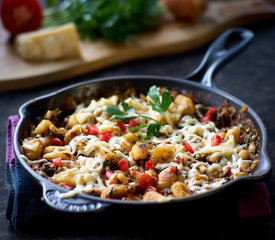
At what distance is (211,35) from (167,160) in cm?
329

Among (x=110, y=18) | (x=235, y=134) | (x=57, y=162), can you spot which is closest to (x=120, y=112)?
(x=57, y=162)

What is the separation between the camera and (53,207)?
2.34 metres

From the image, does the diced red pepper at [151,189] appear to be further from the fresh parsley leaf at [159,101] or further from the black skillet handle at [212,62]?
the black skillet handle at [212,62]

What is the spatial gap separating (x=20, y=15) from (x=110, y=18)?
1.21m

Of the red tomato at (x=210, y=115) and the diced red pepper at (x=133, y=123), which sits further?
the red tomato at (x=210, y=115)

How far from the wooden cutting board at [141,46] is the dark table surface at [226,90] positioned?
0.32ft

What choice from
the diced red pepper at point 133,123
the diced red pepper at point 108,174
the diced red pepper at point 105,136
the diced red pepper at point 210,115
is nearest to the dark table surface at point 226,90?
the diced red pepper at point 108,174

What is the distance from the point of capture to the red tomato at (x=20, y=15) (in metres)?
5.32

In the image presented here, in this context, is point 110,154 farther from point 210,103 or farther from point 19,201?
point 210,103

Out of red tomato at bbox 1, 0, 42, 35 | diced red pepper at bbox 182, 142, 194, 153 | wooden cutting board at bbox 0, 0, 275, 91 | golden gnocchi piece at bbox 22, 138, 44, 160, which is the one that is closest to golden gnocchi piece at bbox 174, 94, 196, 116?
diced red pepper at bbox 182, 142, 194, 153

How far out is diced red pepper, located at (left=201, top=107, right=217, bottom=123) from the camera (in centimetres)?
361

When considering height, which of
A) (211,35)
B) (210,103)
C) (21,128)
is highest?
(21,128)

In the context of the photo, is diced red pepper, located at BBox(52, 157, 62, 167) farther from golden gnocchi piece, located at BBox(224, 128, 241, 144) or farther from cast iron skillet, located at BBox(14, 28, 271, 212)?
golden gnocchi piece, located at BBox(224, 128, 241, 144)

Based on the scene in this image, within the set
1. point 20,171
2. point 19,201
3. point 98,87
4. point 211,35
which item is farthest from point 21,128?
point 211,35
